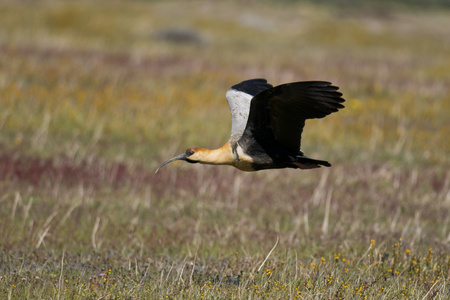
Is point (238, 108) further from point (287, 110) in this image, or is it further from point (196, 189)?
point (196, 189)

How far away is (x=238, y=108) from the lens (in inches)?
206

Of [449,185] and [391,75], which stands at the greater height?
[391,75]

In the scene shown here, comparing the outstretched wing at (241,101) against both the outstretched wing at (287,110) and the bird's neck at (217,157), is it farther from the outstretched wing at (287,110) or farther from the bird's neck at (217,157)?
the bird's neck at (217,157)

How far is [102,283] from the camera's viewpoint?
448cm

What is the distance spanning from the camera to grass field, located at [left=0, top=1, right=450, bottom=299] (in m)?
4.75

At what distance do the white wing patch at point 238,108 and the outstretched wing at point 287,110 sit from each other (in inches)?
18.0

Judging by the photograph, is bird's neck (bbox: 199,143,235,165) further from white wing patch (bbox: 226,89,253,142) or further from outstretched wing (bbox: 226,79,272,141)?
white wing patch (bbox: 226,89,253,142)

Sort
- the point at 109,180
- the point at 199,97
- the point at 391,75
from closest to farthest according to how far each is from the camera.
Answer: the point at 109,180
the point at 199,97
the point at 391,75

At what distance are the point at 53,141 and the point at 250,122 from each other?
21.0 feet

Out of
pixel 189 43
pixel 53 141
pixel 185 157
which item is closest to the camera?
pixel 185 157

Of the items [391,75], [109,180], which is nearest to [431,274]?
[109,180]

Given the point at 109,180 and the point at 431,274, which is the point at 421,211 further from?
the point at 109,180

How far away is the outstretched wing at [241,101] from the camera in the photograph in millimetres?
4941

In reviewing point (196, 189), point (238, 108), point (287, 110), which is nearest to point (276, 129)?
point (287, 110)
